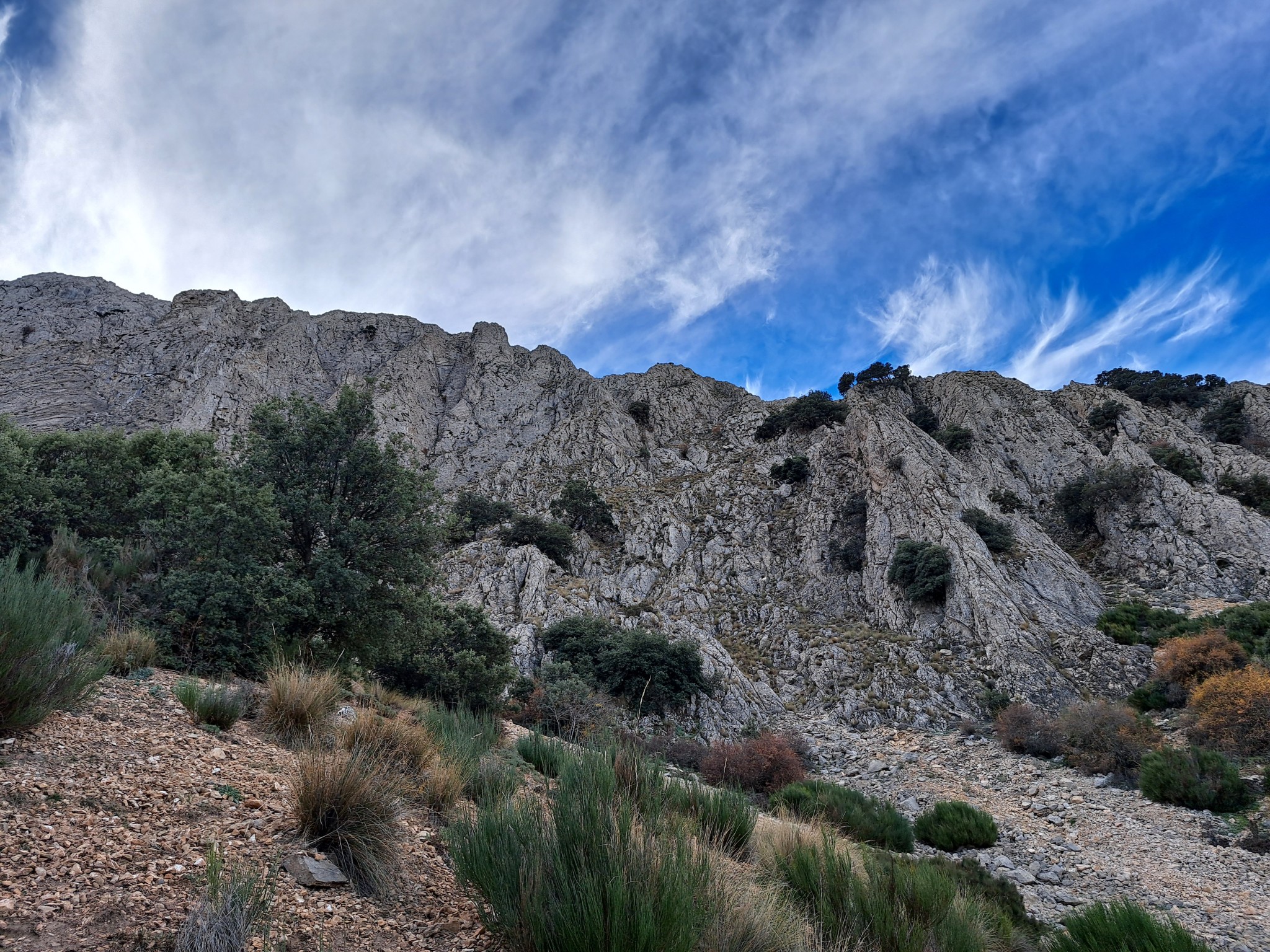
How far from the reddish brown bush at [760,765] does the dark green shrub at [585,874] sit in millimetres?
9970

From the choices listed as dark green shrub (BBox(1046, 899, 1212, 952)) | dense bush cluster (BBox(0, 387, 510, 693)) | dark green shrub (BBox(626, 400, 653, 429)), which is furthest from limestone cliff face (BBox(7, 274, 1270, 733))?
dark green shrub (BBox(1046, 899, 1212, 952))

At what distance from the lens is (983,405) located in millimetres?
45375

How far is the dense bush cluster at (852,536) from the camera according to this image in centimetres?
2977

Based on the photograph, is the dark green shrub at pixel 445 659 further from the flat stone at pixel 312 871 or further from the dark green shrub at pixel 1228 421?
the dark green shrub at pixel 1228 421

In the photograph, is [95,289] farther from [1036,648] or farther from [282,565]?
[1036,648]

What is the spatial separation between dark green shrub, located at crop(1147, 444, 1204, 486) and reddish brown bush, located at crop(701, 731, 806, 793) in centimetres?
3512

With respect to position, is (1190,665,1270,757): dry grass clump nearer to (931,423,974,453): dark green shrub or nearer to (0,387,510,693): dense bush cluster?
(0,387,510,693): dense bush cluster

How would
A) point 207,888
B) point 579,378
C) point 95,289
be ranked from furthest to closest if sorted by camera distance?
point 579,378
point 95,289
point 207,888

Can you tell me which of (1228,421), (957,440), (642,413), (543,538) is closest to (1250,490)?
(1228,421)

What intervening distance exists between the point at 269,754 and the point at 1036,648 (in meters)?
25.3

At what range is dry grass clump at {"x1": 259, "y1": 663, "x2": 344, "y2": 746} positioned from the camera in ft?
17.7

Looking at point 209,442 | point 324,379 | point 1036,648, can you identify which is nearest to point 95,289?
point 324,379

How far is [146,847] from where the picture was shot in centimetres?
292

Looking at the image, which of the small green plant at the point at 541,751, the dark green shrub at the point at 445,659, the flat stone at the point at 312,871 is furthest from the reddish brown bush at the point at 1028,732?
the flat stone at the point at 312,871
